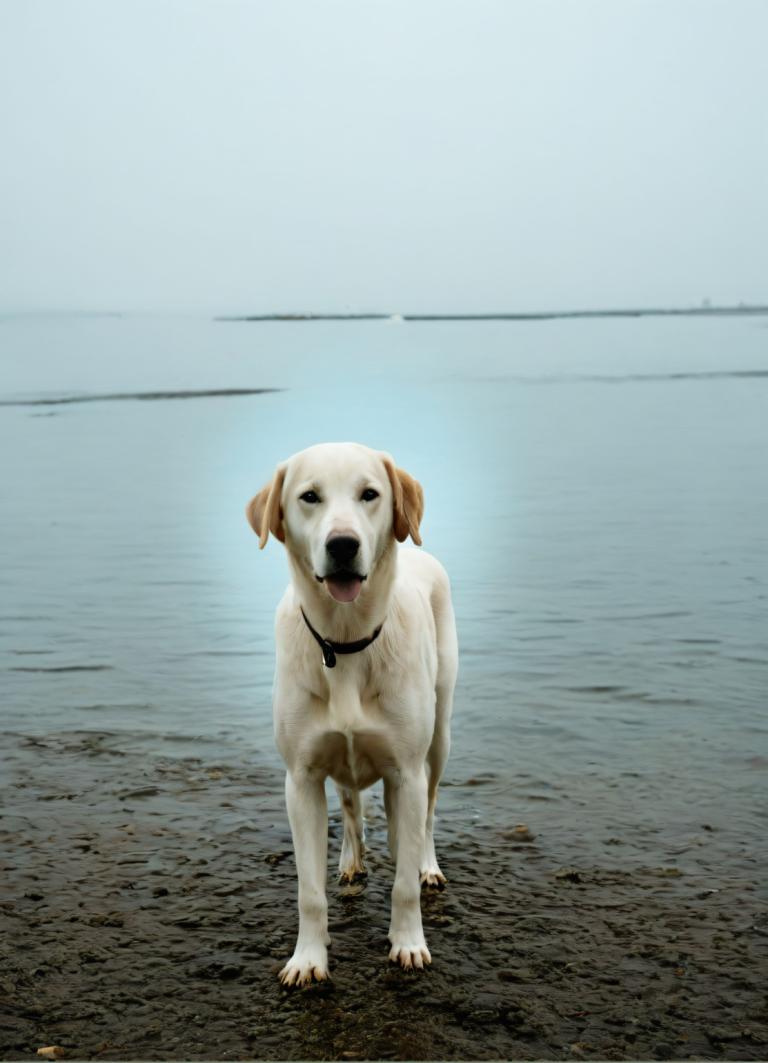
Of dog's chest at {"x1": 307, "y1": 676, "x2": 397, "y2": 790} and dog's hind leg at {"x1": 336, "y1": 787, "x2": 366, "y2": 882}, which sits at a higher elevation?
dog's chest at {"x1": 307, "y1": 676, "x2": 397, "y2": 790}

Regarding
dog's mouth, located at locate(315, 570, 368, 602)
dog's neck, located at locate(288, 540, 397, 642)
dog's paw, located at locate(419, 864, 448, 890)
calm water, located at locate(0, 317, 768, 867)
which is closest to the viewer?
dog's mouth, located at locate(315, 570, 368, 602)

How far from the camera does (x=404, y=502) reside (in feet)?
15.9

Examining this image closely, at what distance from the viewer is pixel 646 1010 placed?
4.41m

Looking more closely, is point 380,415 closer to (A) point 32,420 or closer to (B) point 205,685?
(A) point 32,420

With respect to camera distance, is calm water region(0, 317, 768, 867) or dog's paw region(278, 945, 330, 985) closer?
dog's paw region(278, 945, 330, 985)

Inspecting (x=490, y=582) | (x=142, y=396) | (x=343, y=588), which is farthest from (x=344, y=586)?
(x=142, y=396)

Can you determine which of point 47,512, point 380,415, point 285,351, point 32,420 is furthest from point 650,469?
point 285,351

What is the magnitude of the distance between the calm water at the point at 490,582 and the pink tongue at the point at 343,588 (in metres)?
2.11

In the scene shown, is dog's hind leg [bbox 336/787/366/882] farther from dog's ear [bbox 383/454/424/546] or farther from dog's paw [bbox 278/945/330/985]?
dog's ear [bbox 383/454/424/546]

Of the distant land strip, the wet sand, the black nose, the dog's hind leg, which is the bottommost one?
the wet sand

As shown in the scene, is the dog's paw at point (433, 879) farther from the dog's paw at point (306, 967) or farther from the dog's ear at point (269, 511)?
the dog's ear at point (269, 511)

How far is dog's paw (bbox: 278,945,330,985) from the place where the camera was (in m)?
4.64

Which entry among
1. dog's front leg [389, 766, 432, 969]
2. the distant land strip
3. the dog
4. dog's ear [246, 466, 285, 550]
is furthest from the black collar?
the distant land strip

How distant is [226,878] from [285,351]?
189ft
